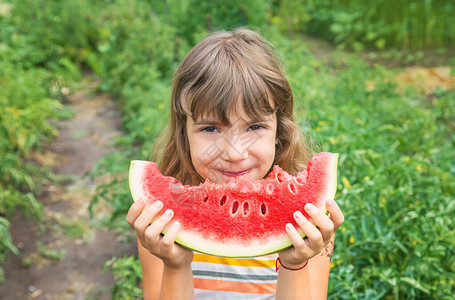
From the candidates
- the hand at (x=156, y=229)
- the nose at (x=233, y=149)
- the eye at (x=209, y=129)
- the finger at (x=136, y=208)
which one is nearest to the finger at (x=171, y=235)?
the hand at (x=156, y=229)

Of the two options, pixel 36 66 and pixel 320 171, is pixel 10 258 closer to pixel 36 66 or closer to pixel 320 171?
pixel 320 171

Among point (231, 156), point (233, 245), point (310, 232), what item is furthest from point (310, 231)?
point (231, 156)

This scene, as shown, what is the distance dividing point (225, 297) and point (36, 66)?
707 centimetres

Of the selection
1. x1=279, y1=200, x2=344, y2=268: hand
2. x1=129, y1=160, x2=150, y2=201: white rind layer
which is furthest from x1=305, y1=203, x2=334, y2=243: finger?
x1=129, y1=160, x2=150, y2=201: white rind layer

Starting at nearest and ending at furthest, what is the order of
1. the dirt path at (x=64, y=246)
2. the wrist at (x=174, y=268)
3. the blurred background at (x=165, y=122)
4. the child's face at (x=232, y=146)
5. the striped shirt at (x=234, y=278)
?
the wrist at (x=174, y=268), the child's face at (x=232, y=146), the striped shirt at (x=234, y=278), the blurred background at (x=165, y=122), the dirt path at (x=64, y=246)

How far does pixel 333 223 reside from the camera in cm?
151

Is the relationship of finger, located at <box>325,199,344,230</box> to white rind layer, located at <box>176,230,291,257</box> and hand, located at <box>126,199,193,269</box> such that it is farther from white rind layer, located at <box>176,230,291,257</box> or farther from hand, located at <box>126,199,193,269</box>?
hand, located at <box>126,199,193,269</box>

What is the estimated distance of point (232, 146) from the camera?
5.52ft

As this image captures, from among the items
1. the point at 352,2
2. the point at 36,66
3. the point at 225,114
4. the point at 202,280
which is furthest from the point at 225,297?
the point at 352,2

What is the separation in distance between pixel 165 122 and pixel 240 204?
251 centimetres

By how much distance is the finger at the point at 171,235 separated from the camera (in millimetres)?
1448

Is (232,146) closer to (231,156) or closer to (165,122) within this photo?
(231,156)

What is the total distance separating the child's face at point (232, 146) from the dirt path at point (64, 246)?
1.93 metres

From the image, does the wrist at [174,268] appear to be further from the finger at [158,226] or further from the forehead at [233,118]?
the forehead at [233,118]
